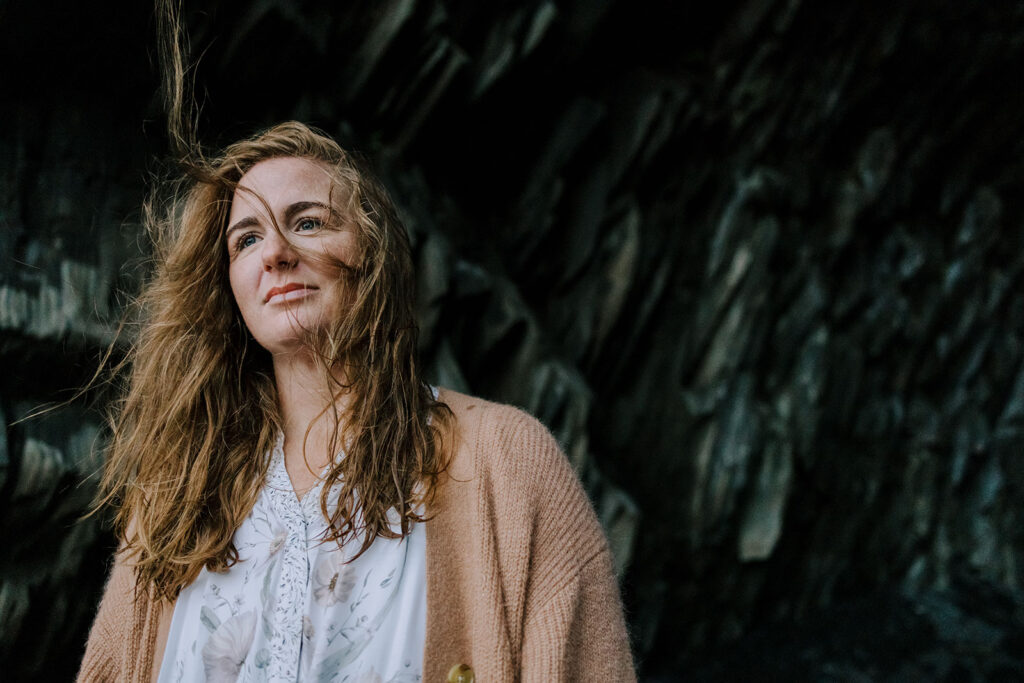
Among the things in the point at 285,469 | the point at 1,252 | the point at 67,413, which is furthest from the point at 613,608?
the point at 1,252

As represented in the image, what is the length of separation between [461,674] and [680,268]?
10.3 feet

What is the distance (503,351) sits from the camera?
3.21 m

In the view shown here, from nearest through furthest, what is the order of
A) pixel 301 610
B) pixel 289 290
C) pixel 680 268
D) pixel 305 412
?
pixel 301 610
pixel 289 290
pixel 305 412
pixel 680 268

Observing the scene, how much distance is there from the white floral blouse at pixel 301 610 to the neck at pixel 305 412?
0.06 metres

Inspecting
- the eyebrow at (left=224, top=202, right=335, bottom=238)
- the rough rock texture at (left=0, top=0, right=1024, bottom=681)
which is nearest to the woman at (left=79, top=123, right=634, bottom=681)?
the eyebrow at (left=224, top=202, right=335, bottom=238)

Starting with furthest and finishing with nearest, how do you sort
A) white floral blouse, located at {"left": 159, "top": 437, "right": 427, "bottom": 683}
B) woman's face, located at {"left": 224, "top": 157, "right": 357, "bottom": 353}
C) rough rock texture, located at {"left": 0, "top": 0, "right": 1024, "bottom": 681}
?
rough rock texture, located at {"left": 0, "top": 0, "right": 1024, "bottom": 681} → woman's face, located at {"left": 224, "top": 157, "right": 357, "bottom": 353} → white floral blouse, located at {"left": 159, "top": 437, "right": 427, "bottom": 683}

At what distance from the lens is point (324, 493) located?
1354 mm

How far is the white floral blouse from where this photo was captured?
128 cm

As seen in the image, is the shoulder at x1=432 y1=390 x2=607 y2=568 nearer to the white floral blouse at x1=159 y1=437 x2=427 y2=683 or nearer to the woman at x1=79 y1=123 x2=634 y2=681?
the woman at x1=79 y1=123 x2=634 y2=681

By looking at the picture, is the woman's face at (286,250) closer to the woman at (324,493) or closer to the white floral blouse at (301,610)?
the woman at (324,493)

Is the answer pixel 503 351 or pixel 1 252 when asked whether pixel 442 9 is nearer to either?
pixel 503 351

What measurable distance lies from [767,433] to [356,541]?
3.38 meters

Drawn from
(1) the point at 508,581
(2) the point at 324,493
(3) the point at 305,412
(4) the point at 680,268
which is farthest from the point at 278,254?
(4) the point at 680,268

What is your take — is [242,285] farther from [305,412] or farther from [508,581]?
[508,581]
